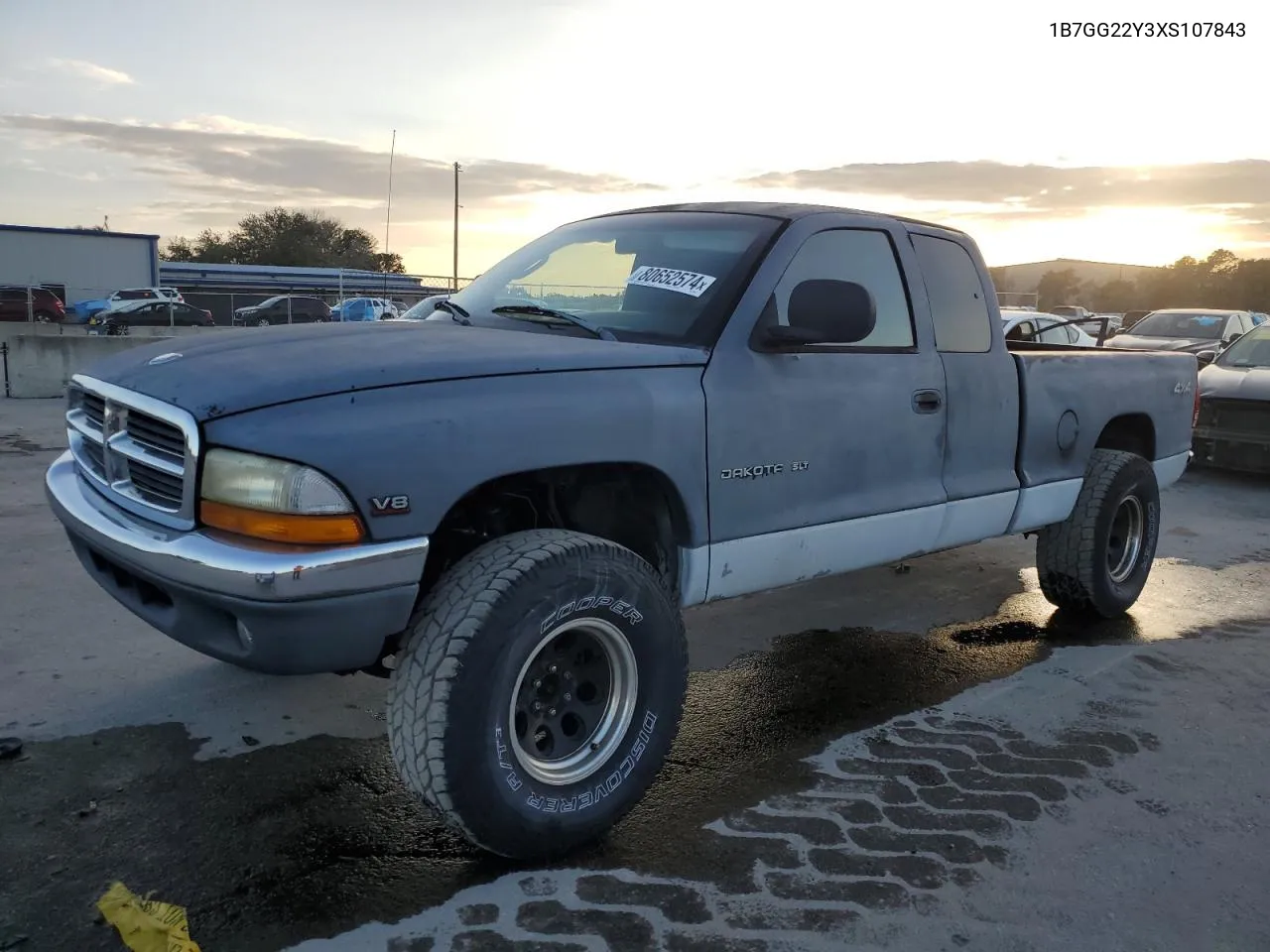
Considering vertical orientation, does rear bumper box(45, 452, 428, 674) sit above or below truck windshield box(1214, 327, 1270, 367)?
below

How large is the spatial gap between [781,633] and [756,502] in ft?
6.03

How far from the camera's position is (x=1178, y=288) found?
6253cm

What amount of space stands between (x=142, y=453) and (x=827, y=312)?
2.11 meters

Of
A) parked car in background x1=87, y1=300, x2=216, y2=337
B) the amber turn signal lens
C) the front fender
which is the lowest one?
parked car in background x1=87, y1=300, x2=216, y2=337

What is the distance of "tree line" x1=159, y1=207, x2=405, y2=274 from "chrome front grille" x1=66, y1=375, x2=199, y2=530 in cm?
6902

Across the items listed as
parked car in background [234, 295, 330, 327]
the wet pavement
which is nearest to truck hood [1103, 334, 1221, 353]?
the wet pavement

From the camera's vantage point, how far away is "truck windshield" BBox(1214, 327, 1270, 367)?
1070cm

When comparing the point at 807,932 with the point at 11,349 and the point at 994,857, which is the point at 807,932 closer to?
the point at 994,857

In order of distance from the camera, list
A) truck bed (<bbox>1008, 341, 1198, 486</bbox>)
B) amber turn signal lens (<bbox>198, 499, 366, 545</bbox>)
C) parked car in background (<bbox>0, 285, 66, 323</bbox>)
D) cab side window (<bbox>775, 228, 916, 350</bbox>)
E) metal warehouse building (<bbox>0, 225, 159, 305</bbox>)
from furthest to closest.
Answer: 1. metal warehouse building (<bbox>0, 225, 159, 305</bbox>)
2. parked car in background (<bbox>0, 285, 66, 323</bbox>)
3. truck bed (<bbox>1008, 341, 1198, 486</bbox>)
4. cab side window (<bbox>775, 228, 916, 350</bbox>)
5. amber turn signal lens (<bbox>198, 499, 366, 545</bbox>)

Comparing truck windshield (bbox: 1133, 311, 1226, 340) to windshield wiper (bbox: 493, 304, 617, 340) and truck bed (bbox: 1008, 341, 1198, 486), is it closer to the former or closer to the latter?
truck bed (bbox: 1008, 341, 1198, 486)

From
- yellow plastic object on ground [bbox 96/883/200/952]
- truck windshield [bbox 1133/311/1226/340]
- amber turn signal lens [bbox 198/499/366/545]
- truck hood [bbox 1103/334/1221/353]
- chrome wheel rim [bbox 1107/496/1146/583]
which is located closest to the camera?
yellow plastic object on ground [bbox 96/883/200/952]

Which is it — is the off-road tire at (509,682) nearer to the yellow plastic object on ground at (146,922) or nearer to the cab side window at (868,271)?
the yellow plastic object on ground at (146,922)

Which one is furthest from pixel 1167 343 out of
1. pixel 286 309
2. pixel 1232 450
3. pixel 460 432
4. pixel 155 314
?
pixel 155 314

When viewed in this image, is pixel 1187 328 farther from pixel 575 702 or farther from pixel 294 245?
pixel 294 245
